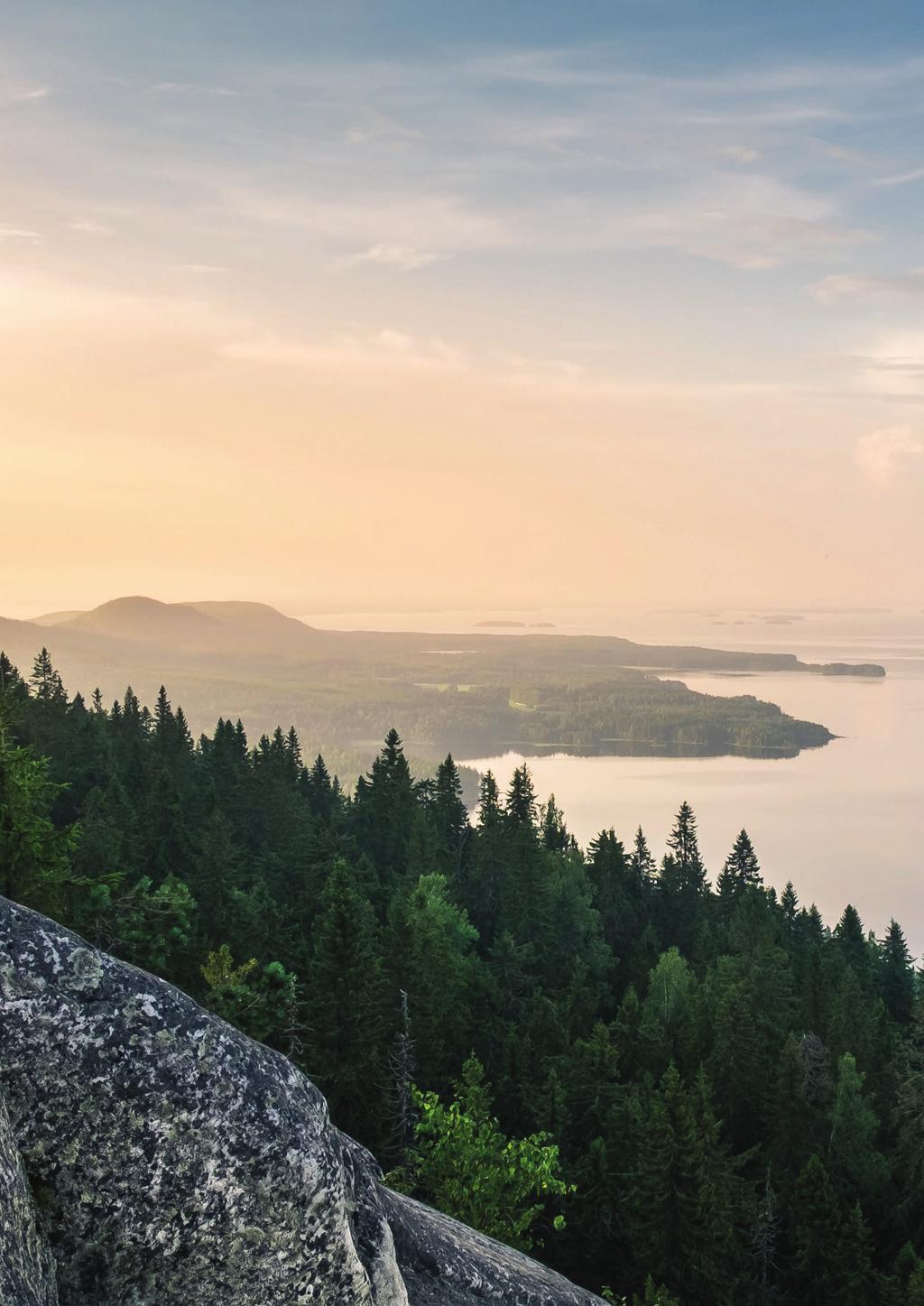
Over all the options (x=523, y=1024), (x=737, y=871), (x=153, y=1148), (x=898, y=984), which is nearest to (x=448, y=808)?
(x=737, y=871)

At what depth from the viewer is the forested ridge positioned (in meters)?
28.0

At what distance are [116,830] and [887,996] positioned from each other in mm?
76506

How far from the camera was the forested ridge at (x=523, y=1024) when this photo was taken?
28.0 meters

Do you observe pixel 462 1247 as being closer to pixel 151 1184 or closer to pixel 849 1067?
pixel 151 1184

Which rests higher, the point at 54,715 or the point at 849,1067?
the point at 54,715

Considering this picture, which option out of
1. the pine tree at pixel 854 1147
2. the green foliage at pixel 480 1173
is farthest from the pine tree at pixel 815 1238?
the green foliage at pixel 480 1173

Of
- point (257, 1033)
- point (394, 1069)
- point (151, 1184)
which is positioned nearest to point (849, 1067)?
point (394, 1069)

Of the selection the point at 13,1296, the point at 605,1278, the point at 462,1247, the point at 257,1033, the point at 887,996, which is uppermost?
the point at 13,1296

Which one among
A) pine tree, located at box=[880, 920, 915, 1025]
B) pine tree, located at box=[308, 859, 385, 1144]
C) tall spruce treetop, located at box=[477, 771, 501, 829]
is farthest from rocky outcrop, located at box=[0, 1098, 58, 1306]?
pine tree, located at box=[880, 920, 915, 1025]

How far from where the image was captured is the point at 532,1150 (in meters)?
25.9

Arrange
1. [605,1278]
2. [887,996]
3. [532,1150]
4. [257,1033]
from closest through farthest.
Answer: [532,1150]
[257,1033]
[605,1278]
[887,996]

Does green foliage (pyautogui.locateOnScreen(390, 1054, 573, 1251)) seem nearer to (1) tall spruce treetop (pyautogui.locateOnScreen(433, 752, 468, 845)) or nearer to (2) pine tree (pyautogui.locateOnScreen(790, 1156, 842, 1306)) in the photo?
(2) pine tree (pyautogui.locateOnScreen(790, 1156, 842, 1306))

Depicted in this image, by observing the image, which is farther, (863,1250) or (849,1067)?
(849,1067)

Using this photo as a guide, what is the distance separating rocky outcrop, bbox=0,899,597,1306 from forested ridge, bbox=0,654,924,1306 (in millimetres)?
16508
